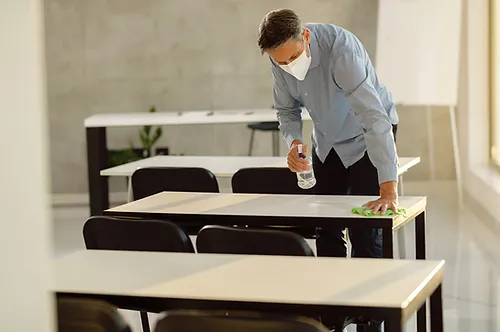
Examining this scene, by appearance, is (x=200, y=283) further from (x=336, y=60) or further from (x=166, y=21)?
(x=166, y=21)

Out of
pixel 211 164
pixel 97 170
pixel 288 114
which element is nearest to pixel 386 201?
pixel 288 114

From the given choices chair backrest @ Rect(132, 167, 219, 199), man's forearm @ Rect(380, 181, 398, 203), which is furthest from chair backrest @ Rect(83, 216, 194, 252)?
chair backrest @ Rect(132, 167, 219, 199)

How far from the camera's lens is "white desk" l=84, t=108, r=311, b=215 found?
21.1 feet

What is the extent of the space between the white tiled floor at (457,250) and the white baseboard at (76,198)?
0.22 m

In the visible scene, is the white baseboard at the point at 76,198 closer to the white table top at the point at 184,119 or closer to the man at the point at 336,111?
the white table top at the point at 184,119

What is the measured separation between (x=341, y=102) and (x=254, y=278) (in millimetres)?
1280

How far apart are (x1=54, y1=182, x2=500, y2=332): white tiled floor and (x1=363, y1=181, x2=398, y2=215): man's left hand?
3.85ft

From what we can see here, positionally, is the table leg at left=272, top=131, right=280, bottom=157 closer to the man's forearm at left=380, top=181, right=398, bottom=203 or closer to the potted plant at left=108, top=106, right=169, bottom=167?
the potted plant at left=108, top=106, right=169, bottom=167

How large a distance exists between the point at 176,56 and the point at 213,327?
20.8 ft

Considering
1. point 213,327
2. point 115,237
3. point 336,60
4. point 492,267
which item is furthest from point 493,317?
point 213,327

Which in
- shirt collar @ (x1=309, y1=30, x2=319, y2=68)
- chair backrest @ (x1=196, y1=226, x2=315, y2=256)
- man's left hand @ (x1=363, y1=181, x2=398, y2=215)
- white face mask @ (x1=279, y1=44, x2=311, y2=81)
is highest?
shirt collar @ (x1=309, y1=30, x2=319, y2=68)

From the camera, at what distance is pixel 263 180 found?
13.5 feet

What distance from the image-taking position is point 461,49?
7.54m

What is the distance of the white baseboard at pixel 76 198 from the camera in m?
8.09
